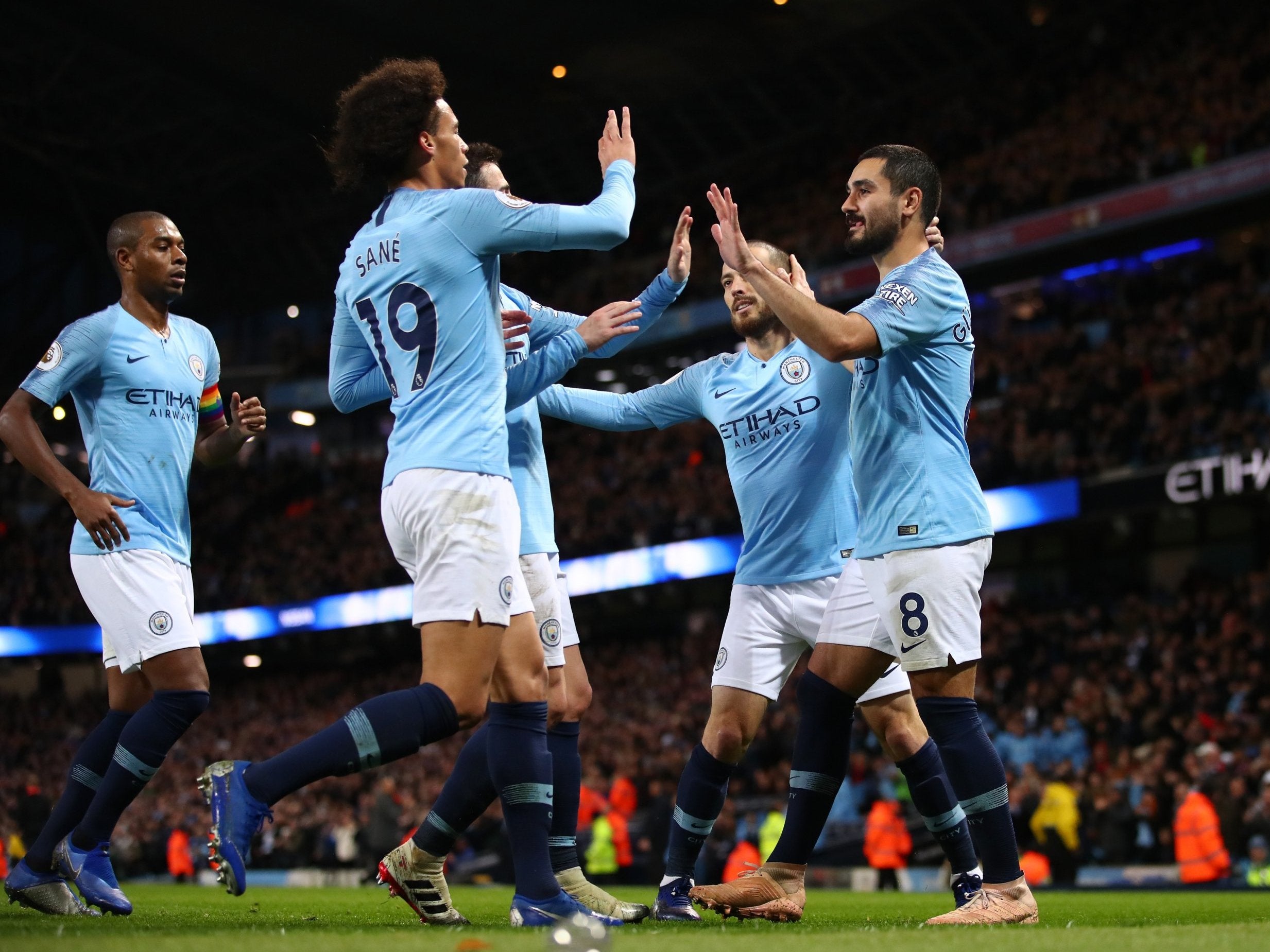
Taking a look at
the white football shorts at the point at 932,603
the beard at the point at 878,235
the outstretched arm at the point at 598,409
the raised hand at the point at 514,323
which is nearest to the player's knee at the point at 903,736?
the white football shorts at the point at 932,603

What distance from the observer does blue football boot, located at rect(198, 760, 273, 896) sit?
137 inches

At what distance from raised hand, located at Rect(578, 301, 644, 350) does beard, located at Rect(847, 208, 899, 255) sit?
83 cm

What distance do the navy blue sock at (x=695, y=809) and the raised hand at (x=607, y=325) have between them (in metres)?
1.69

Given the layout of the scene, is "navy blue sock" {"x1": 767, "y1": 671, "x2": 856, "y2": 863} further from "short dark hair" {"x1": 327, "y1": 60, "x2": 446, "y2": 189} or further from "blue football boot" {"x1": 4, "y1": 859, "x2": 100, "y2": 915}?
"blue football boot" {"x1": 4, "y1": 859, "x2": 100, "y2": 915}

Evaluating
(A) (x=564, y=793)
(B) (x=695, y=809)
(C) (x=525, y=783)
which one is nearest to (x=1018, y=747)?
(B) (x=695, y=809)

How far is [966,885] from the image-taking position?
4867 mm

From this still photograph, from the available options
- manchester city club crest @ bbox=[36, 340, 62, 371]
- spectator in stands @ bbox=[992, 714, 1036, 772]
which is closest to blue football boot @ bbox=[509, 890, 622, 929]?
manchester city club crest @ bbox=[36, 340, 62, 371]

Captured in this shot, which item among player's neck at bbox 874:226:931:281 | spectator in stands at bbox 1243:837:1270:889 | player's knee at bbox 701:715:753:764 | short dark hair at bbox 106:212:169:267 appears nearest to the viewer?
player's neck at bbox 874:226:931:281

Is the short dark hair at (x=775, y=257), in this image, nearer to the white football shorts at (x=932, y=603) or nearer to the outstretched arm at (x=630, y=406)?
the outstretched arm at (x=630, y=406)

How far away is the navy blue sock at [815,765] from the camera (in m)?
5.00

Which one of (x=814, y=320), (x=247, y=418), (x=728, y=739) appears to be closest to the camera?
(x=814, y=320)

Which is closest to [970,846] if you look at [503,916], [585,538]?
[503,916]

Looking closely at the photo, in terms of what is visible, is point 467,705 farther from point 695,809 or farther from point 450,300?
point 695,809

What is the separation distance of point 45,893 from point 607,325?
3.02 m
